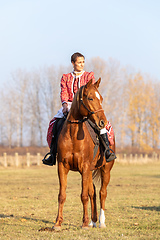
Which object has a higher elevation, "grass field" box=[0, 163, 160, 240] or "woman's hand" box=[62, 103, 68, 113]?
"woman's hand" box=[62, 103, 68, 113]

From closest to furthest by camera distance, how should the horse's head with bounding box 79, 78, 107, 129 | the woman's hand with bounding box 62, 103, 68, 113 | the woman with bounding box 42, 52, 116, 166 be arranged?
1. the horse's head with bounding box 79, 78, 107, 129
2. the woman's hand with bounding box 62, 103, 68, 113
3. the woman with bounding box 42, 52, 116, 166

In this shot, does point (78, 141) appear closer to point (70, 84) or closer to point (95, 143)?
point (95, 143)

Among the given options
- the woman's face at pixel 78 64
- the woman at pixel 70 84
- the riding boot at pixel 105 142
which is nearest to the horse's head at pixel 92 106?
the woman at pixel 70 84

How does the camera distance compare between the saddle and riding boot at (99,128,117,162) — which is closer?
the saddle

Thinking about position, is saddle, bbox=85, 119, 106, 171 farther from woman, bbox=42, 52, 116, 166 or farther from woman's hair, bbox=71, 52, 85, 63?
woman's hair, bbox=71, 52, 85, 63

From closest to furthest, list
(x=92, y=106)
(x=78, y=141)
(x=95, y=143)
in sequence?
(x=92, y=106), (x=78, y=141), (x=95, y=143)

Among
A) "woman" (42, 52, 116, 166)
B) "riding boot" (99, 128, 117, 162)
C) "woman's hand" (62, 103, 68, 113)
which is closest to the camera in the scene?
"woman's hand" (62, 103, 68, 113)

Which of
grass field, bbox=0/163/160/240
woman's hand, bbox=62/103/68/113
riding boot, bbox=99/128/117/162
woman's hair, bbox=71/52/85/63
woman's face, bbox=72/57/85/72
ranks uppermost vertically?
woman's hair, bbox=71/52/85/63

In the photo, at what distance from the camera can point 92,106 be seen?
23.8ft

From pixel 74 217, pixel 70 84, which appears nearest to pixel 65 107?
pixel 70 84

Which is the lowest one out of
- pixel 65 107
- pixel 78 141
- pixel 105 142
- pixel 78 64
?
pixel 105 142

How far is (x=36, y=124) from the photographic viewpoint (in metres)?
66.2

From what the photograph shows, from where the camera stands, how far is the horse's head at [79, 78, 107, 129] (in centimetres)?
709

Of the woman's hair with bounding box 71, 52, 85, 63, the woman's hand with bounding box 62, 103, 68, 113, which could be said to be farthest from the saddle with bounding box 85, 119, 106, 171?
the woman's hair with bounding box 71, 52, 85, 63
